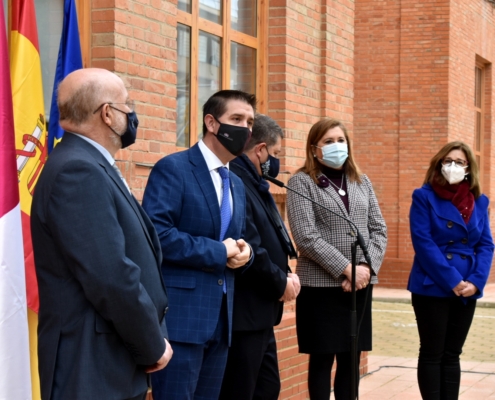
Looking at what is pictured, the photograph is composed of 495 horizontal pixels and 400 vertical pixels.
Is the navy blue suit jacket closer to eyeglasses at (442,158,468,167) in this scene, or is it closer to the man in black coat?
the man in black coat

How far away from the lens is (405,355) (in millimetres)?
9492

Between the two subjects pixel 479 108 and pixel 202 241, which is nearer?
pixel 202 241

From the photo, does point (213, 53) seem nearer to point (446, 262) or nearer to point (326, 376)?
point (446, 262)

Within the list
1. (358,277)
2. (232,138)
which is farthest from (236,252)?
(358,277)

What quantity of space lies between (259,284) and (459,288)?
1863 millimetres

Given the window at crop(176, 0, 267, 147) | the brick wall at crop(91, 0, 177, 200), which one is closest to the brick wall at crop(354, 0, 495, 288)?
the window at crop(176, 0, 267, 147)

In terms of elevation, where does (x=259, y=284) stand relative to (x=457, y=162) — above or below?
below

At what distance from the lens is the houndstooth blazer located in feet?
17.4

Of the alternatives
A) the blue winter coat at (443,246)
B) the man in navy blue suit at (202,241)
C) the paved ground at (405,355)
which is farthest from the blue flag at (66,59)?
the paved ground at (405,355)

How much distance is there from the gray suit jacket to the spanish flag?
74 cm

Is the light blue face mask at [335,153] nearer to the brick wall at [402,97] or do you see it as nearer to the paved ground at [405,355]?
the paved ground at [405,355]

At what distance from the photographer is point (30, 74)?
3.92 metres

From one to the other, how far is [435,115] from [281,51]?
10103 millimetres

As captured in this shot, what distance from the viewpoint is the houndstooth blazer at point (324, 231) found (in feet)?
17.4
